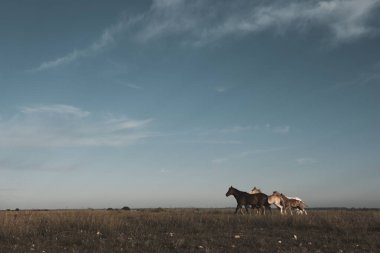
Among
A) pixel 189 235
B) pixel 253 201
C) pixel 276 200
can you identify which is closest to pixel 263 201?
pixel 253 201

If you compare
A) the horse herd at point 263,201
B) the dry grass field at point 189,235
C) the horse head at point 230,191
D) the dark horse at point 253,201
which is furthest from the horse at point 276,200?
the dry grass field at point 189,235

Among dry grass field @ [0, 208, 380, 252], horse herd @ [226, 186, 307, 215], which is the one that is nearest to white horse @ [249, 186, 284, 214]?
horse herd @ [226, 186, 307, 215]

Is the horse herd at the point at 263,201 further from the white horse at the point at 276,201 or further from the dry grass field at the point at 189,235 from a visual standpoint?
the dry grass field at the point at 189,235

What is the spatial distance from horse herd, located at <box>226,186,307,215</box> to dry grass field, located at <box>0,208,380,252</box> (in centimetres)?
1470

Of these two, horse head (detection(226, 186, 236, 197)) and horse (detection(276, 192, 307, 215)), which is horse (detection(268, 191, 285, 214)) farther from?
horse head (detection(226, 186, 236, 197))

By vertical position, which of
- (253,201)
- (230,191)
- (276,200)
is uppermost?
(230,191)

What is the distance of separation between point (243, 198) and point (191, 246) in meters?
23.7

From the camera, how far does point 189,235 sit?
63.1ft

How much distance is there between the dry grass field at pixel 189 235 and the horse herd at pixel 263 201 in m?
14.7

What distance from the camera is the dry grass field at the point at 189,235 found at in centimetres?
1641

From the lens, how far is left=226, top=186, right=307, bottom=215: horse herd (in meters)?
39.4

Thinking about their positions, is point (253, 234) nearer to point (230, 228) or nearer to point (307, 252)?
point (230, 228)

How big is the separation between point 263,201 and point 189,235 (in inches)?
838

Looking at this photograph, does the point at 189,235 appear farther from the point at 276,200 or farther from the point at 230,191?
the point at 276,200
